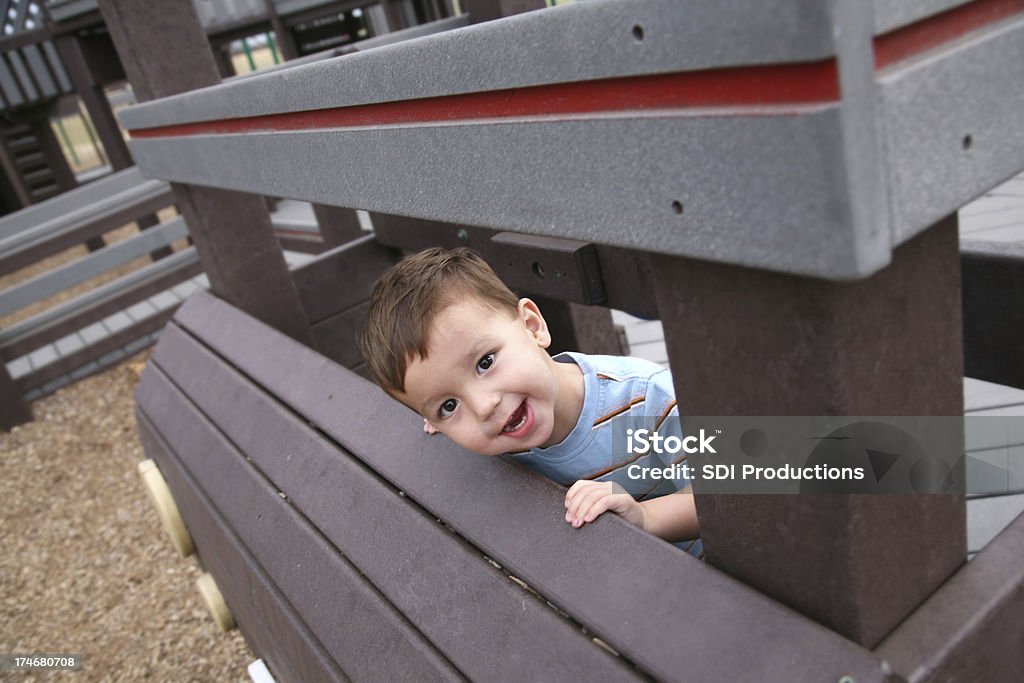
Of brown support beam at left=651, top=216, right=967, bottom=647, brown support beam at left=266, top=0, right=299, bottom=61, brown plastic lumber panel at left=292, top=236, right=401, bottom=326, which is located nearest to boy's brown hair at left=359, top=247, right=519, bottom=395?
brown support beam at left=651, top=216, right=967, bottom=647

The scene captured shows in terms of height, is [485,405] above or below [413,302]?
below

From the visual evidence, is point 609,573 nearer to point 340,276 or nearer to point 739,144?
point 739,144

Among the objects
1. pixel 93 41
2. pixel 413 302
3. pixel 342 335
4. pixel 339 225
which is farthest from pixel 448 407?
pixel 93 41

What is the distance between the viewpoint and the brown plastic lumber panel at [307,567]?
1181 millimetres

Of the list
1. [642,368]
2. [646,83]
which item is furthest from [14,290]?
[646,83]

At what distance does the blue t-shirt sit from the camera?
4.91 ft

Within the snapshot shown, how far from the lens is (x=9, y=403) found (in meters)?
5.10

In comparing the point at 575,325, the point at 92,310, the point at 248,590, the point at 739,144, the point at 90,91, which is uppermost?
the point at 90,91

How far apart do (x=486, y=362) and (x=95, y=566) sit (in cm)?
322

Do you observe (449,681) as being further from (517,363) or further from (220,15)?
(220,15)

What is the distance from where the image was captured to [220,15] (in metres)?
7.98

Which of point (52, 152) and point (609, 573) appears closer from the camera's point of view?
point (609, 573)

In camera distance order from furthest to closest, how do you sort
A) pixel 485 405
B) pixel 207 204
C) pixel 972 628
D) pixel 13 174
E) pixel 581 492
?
pixel 13 174 < pixel 207 204 < pixel 485 405 < pixel 581 492 < pixel 972 628

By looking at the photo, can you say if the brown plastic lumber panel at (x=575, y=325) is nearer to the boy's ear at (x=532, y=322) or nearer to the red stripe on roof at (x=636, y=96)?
the boy's ear at (x=532, y=322)
